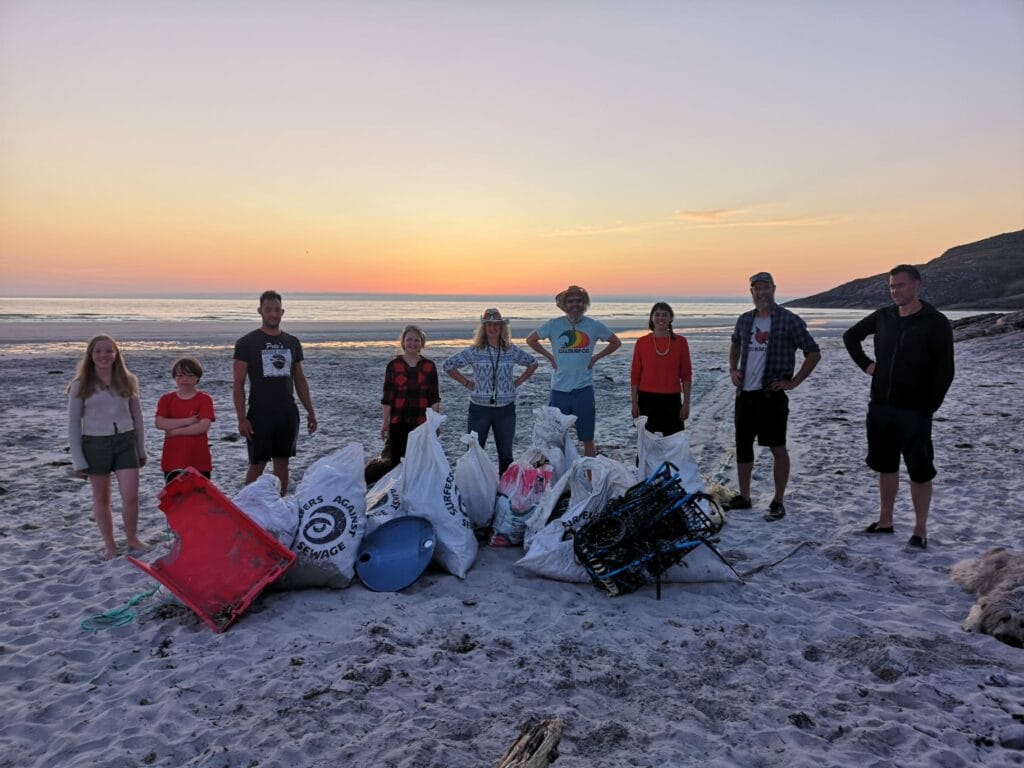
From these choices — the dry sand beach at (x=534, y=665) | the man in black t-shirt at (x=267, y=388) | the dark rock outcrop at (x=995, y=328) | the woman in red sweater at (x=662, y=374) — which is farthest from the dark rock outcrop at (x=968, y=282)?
the man in black t-shirt at (x=267, y=388)

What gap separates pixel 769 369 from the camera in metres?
5.14

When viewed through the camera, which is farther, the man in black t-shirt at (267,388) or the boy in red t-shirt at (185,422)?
the man in black t-shirt at (267,388)

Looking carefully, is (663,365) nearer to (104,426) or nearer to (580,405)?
(580,405)

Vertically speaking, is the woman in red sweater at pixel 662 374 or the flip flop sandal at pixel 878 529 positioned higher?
the woman in red sweater at pixel 662 374

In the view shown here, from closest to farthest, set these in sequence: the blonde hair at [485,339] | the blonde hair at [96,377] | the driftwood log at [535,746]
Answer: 1. the driftwood log at [535,746]
2. the blonde hair at [96,377]
3. the blonde hair at [485,339]

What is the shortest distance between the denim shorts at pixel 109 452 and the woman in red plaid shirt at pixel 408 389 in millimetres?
1850

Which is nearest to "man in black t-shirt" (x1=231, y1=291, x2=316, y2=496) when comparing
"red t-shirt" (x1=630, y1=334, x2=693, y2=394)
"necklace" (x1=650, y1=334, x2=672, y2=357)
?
"red t-shirt" (x1=630, y1=334, x2=693, y2=394)

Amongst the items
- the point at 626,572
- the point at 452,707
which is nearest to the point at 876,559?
the point at 626,572

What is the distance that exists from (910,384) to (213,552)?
15.9 feet

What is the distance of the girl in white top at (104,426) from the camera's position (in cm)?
425

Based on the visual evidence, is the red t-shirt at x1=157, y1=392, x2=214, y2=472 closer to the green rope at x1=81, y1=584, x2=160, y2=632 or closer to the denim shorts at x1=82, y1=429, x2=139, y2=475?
the denim shorts at x1=82, y1=429, x2=139, y2=475

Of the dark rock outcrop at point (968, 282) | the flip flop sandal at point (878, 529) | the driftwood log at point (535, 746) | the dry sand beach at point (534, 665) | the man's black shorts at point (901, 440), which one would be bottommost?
the dry sand beach at point (534, 665)

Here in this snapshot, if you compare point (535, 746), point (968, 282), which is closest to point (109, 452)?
point (535, 746)

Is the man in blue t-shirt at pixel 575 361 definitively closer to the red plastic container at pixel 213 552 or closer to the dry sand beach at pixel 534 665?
the dry sand beach at pixel 534 665
